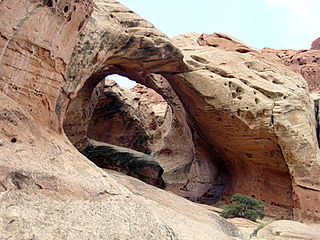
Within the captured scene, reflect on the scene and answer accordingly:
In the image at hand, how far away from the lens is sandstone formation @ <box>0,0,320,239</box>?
4.85m

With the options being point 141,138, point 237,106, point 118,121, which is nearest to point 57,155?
point 237,106

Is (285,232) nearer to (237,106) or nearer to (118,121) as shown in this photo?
(237,106)

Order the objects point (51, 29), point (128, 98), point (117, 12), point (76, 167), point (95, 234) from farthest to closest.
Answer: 1. point (128, 98)
2. point (117, 12)
3. point (51, 29)
4. point (76, 167)
5. point (95, 234)

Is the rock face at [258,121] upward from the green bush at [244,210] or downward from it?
upward

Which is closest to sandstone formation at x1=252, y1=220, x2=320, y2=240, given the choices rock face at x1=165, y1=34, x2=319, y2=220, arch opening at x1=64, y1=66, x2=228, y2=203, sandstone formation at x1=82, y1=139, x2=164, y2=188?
rock face at x1=165, y1=34, x2=319, y2=220

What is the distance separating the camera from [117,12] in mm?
10500

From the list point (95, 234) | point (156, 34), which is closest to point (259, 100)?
point (156, 34)

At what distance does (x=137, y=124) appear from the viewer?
18906mm

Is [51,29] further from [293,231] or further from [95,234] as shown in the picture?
[293,231]

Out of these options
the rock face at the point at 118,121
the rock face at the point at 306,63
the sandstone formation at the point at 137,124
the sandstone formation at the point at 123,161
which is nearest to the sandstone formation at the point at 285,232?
the sandstone formation at the point at 137,124

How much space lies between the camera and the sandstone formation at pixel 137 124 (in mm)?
4848

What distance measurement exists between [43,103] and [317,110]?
12.5 m

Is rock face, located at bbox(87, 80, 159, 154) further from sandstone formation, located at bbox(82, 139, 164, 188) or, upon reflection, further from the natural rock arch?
the natural rock arch

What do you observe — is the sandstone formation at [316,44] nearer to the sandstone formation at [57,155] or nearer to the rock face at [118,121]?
the rock face at [118,121]
